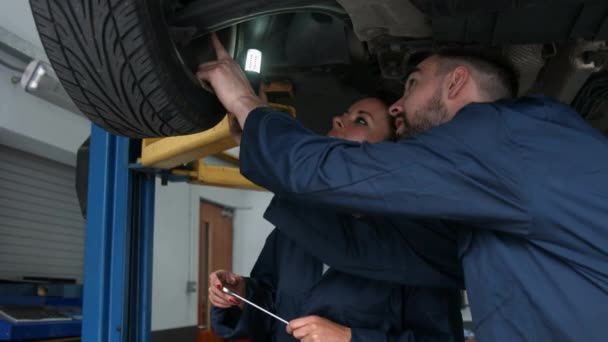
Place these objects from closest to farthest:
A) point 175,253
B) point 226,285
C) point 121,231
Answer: point 226,285, point 121,231, point 175,253

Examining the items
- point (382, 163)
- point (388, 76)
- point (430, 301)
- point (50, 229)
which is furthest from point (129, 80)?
point (50, 229)

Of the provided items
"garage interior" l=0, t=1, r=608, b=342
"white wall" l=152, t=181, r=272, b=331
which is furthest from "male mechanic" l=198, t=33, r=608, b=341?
"white wall" l=152, t=181, r=272, b=331

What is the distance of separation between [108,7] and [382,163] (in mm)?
422

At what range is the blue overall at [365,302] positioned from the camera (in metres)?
1.08

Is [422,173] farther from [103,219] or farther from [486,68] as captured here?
[103,219]

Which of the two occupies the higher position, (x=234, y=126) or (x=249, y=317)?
(x=234, y=126)

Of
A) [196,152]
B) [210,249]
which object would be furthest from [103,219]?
[210,249]

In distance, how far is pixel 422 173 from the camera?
0.70m

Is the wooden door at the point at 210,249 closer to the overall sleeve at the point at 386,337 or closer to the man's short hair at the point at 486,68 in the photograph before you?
the overall sleeve at the point at 386,337

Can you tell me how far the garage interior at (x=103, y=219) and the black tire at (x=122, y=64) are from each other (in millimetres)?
416

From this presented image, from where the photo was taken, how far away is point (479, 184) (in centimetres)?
69

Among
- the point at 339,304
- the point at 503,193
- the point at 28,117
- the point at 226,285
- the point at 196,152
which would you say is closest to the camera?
the point at 503,193

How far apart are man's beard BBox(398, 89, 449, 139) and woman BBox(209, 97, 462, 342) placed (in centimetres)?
33

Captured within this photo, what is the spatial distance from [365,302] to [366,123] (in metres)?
0.42
